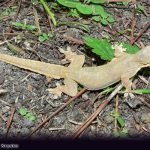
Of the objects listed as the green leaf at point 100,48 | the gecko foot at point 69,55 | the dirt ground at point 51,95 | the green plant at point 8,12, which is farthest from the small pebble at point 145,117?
the green plant at point 8,12

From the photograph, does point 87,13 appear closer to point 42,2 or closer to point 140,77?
point 42,2

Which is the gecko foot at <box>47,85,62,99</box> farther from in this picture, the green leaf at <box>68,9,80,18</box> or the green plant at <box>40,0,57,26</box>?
the green leaf at <box>68,9,80,18</box>

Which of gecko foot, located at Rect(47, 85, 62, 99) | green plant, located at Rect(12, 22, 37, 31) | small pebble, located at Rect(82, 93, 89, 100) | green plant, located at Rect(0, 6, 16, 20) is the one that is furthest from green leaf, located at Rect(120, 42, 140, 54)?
green plant, located at Rect(0, 6, 16, 20)

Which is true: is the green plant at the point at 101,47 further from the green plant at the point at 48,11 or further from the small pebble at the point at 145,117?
the small pebble at the point at 145,117

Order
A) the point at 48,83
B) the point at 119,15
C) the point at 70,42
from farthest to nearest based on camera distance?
1. the point at 119,15
2. the point at 70,42
3. the point at 48,83

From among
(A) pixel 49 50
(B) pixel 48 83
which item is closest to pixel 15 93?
(B) pixel 48 83

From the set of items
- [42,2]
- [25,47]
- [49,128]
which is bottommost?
[49,128]

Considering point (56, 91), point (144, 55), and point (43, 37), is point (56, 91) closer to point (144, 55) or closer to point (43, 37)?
point (43, 37)

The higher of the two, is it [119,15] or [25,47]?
[119,15]
